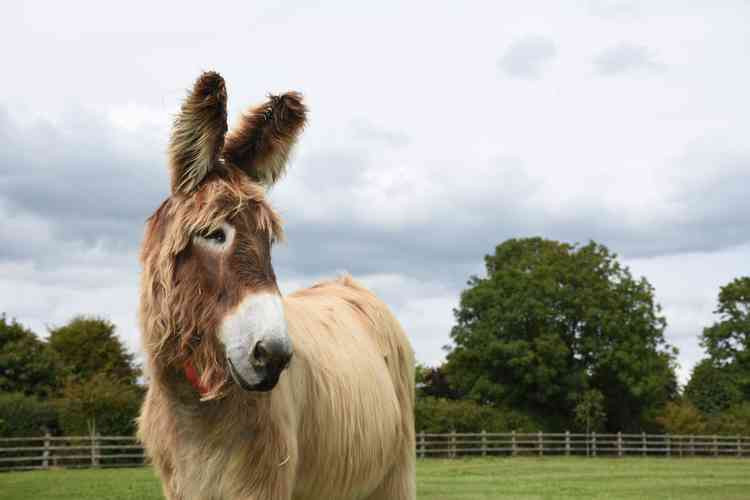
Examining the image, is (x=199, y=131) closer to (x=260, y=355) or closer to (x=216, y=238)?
(x=216, y=238)

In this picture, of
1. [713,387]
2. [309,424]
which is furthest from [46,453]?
[713,387]

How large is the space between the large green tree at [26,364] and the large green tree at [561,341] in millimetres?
23998

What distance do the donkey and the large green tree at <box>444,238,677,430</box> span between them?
4432 cm

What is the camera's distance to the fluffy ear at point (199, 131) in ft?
10.7

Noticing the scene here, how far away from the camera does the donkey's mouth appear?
2867mm

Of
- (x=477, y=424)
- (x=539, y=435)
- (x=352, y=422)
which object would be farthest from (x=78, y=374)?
(x=352, y=422)

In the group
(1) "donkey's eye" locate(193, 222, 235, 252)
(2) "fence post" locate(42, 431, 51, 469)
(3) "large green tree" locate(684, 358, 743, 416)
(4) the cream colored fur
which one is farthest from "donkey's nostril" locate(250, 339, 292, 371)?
(3) "large green tree" locate(684, 358, 743, 416)

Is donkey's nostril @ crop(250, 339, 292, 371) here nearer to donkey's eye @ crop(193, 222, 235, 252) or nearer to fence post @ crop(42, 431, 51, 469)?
donkey's eye @ crop(193, 222, 235, 252)

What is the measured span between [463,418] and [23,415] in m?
20.4

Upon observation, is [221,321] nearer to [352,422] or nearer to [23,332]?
[352,422]

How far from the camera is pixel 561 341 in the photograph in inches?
1905

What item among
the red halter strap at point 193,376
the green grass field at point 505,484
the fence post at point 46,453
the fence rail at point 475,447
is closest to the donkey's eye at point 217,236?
the red halter strap at point 193,376

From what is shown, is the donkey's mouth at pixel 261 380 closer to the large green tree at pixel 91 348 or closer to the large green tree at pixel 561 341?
the large green tree at pixel 91 348

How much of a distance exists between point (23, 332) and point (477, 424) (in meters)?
21.2
